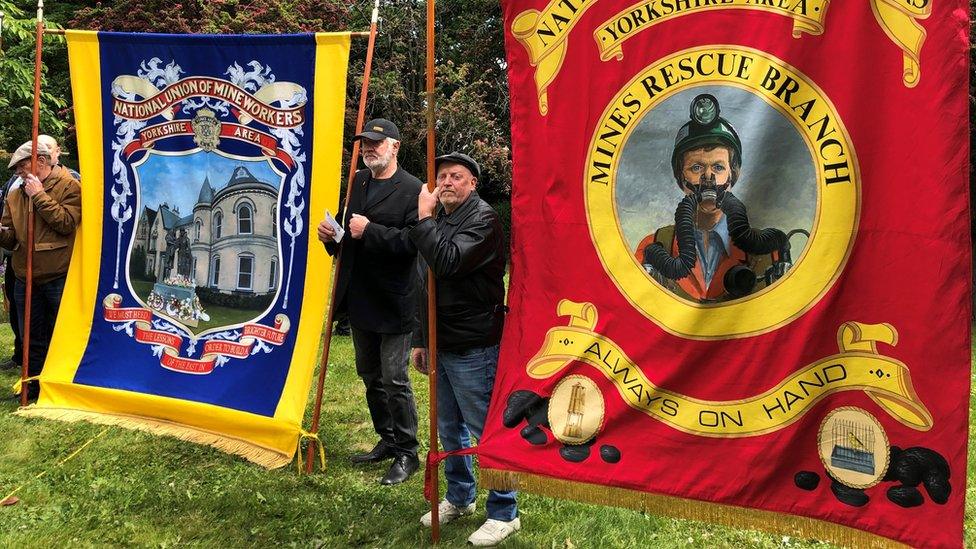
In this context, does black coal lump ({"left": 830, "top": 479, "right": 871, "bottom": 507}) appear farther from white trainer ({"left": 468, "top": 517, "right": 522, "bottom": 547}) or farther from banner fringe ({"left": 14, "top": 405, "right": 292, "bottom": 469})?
banner fringe ({"left": 14, "top": 405, "right": 292, "bottom": 469})

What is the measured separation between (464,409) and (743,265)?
1.47 m

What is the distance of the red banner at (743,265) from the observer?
2.35 metres

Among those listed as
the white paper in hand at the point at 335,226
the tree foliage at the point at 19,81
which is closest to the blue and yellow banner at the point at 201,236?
the white paper in hand at the point at 335,226

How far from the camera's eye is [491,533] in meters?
3.38

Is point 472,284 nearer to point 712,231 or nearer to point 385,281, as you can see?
point 385,281

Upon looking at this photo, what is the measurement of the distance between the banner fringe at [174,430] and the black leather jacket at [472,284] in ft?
4.72

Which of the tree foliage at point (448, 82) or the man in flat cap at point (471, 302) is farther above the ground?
the tree foliage at point (448, 82)

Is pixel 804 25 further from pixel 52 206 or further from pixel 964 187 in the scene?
pixel 52 206

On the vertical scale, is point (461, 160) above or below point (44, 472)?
above

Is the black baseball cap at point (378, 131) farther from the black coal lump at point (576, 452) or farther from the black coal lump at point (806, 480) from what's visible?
the black coal lump at point (806, 480)

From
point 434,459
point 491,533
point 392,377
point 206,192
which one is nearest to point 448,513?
point 491,533

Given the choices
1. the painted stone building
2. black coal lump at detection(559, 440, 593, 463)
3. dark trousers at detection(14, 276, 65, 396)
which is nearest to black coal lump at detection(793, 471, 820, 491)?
black coal lump at detection(559, 440, 593, 463)

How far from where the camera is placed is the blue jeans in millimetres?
3371

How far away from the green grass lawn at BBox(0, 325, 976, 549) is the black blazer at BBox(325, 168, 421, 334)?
0.93 metres
